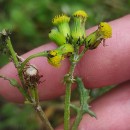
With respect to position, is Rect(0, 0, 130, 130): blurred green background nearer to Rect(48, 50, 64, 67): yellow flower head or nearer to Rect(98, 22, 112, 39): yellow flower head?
Rect(98, 22, 112, 39): yellow flower head

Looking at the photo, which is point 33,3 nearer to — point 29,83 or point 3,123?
point 3,123

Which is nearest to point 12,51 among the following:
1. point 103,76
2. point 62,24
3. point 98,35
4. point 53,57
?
point 53,57

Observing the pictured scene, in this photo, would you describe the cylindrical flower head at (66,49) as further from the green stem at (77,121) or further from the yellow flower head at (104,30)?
the green stem at (77,121)

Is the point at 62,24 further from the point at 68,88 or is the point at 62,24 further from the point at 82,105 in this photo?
the point at 82,105

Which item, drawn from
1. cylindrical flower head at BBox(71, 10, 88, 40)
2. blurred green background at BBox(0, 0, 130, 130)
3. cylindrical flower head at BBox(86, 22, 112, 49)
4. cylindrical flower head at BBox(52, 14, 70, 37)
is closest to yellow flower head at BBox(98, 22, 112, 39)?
cylindrical flower head at BBox(86, 22, 112, 49)

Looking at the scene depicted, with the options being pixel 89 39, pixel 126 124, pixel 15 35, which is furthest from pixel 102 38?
pixel 15 35

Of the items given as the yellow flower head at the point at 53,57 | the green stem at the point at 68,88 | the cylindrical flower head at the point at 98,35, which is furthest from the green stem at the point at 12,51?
the cylindrical flower head at the point at 98,35
